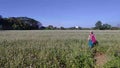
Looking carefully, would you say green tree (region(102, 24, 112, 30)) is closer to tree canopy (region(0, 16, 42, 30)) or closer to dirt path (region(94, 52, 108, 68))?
tree canopy (region(0, 16, 42, 30))

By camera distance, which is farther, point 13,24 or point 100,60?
point 13,24

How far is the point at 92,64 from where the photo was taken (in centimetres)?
1364

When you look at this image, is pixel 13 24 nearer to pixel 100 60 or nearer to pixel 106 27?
pixel 106 27

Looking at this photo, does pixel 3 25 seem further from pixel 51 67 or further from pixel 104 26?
pixel 51 67

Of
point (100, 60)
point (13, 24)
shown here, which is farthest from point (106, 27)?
point (100, 60)

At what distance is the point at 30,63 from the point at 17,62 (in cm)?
55

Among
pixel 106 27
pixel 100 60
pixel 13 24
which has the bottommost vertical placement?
pixel 106 27

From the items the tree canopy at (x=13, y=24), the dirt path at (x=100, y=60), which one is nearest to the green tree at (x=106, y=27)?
the tree canopy at (x=13, y=24)

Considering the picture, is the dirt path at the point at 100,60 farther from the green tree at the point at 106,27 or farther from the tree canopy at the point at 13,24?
the green tree at the point at 106,27

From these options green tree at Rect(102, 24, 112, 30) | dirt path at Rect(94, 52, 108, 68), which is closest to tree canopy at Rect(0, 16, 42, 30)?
green tree at Rect(102, 24, 112, 30)

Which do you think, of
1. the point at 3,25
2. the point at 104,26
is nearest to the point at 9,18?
the point at 3,25

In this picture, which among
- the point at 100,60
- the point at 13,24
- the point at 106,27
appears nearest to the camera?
the point at 100,60

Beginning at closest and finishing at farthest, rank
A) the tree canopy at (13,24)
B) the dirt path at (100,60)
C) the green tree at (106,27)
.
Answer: the dirt path at (100,60) < the tree canopy at (13,24) < the green tree at (106,27)

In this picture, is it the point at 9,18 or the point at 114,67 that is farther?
the point at 9,18
